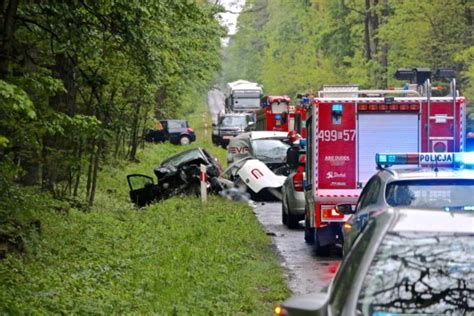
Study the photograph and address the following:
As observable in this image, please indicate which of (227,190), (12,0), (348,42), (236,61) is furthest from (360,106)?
(236,61)

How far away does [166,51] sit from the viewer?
17.6 m

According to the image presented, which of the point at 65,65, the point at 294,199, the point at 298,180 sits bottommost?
the point at 294,199

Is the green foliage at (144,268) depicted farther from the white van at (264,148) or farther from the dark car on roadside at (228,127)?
the dark car on roadside at (228,127)

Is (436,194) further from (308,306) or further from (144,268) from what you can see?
(308,306)

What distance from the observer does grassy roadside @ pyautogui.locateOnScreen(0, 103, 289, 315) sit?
10647 millimetres

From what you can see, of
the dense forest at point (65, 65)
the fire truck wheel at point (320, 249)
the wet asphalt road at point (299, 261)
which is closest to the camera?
the dense forest at point (65, 65)

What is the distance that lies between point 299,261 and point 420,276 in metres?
9.97

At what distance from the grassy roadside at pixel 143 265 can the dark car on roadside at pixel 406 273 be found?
15.5 ft

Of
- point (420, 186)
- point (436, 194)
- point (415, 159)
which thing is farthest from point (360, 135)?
point (436, 194)

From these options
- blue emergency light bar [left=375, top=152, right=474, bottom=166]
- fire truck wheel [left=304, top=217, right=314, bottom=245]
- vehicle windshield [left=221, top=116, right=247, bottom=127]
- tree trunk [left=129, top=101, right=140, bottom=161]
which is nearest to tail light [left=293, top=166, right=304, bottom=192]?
fire truck wheel [left=304, top=217, right=314, bottom=245]

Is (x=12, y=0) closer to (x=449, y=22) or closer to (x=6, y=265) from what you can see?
(x=6, y=265)

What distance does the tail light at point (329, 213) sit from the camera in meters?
15.2

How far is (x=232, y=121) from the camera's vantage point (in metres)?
56.4

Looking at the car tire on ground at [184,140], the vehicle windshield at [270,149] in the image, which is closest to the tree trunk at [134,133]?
the vehicle windshield at [270,149]
